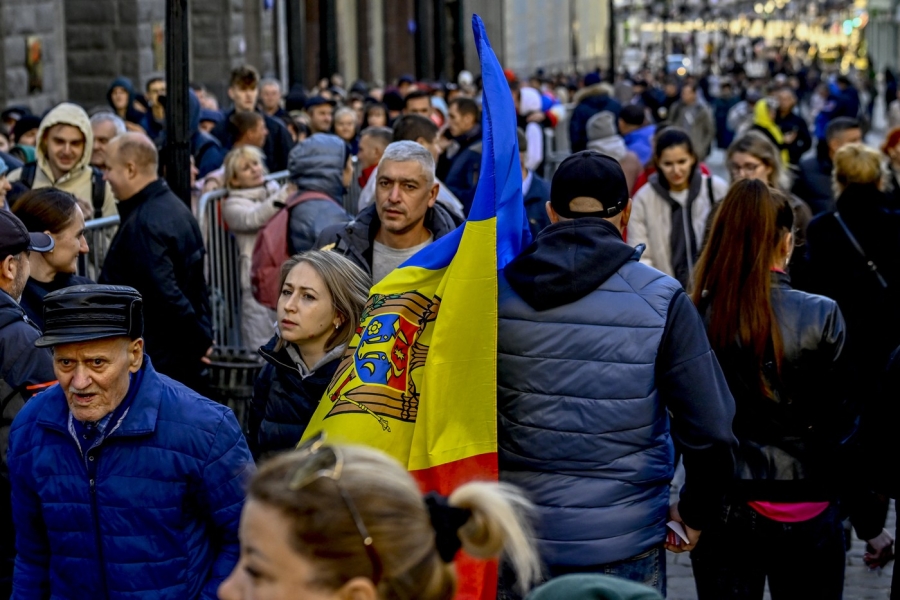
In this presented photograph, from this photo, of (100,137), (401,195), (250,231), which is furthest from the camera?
(100,137)

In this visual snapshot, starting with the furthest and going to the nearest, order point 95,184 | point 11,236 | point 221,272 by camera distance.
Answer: point 221,272 → point 95,184 → point 11,236

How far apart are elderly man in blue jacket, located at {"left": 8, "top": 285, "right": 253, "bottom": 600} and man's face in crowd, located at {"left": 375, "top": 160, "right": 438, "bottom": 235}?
2111 mm

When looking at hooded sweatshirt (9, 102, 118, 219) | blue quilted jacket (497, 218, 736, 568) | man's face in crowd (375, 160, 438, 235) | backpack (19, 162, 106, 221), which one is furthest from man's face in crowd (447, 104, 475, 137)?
blue quilted jacket (497, 218, 736, 568)

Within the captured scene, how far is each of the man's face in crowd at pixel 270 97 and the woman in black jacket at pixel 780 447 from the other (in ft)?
34.5

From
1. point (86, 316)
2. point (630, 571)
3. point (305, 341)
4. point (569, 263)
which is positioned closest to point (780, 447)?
point (630, 571)

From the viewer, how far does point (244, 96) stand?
482 inches

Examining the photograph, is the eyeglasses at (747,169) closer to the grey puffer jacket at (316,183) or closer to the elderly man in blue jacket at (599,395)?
the grey puffer jacket at (316,183)

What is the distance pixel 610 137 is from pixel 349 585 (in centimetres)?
1002

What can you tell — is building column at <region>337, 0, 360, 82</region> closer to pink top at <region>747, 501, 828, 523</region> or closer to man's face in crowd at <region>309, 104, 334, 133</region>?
man's face in crowd at <region>309, 104, 334, 133</region>

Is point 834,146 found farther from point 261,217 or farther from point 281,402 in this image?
point 281,402

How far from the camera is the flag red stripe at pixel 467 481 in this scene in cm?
386

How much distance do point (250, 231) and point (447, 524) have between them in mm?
6443

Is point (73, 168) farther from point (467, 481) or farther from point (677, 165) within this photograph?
point (467, 481)

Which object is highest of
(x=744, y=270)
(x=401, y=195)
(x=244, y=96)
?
(x=244, y=96)
